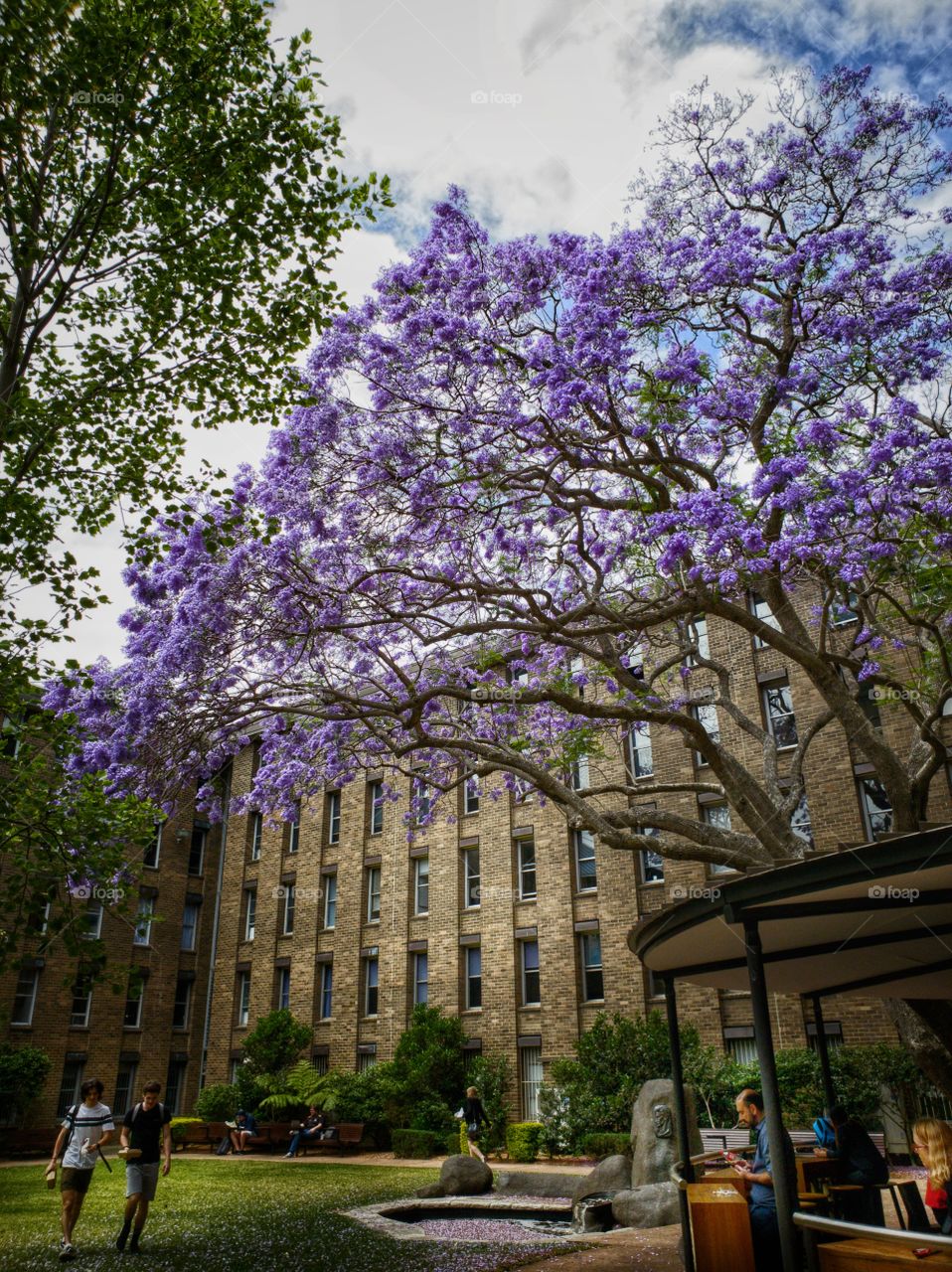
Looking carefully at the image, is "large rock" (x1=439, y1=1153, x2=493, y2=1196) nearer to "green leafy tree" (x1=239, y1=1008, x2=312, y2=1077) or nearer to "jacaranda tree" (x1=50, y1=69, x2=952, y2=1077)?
"jacaranda tree" (x1=50, y1=69, x2=952, y2=1077)

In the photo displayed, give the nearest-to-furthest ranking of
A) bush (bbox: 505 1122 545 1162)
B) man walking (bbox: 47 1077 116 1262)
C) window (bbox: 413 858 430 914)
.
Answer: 1. man walking (bbox: 47 1077 116 1262)
2. bush (bbox: 505 1122 545 1162)
3. window (bbox: 413 858 430 914)

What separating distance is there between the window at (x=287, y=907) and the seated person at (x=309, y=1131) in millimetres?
8114

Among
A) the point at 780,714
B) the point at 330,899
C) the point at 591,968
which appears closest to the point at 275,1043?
the point at 330,899

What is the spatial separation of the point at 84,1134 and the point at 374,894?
2164 centimetres

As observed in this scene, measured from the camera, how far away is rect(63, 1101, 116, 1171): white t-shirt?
10.3m

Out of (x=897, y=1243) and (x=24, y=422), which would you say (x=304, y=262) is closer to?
(x=24, y=422)

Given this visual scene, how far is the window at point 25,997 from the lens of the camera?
97.9 feet

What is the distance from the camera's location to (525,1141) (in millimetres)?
22703

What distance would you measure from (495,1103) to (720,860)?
Result: 17119 mm

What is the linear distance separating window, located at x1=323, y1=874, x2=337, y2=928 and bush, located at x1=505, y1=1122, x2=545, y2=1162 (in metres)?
11.5

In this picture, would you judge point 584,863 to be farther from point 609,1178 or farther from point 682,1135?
point 682,1135

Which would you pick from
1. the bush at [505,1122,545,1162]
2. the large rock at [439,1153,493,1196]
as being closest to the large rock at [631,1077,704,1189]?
the large rock at [439,1153,493,1196]

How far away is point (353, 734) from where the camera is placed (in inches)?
582

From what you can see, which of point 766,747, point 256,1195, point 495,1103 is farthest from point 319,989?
point 766,747
